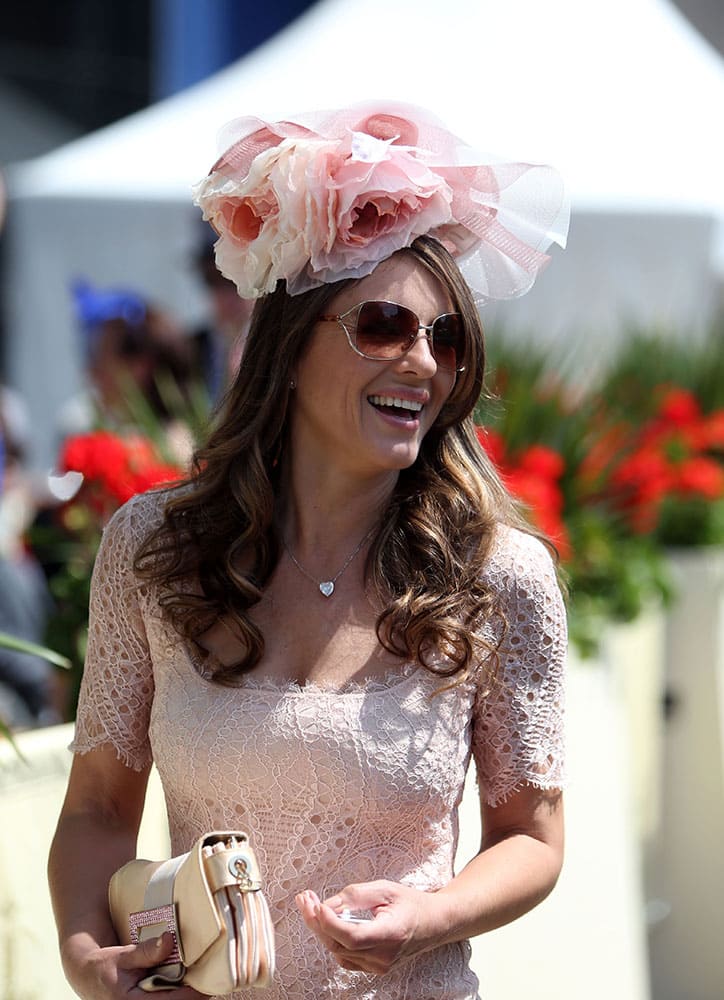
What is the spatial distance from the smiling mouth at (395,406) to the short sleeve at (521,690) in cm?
25

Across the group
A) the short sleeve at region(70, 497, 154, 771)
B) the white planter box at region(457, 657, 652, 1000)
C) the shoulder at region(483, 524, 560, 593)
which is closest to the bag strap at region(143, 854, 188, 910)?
the short sleeve at region(70, 497, 154, 771)

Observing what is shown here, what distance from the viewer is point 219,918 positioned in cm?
180

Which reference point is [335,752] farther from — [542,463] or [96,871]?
[542,463]

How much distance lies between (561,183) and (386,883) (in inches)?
44.4

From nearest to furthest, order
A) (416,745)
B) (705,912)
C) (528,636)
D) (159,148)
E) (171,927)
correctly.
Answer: (171,927) → (416,745) → (528,636) → (705,912) → (159,148)

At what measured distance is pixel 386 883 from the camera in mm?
1922

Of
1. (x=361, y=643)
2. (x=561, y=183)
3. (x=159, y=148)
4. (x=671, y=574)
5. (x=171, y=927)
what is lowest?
(x=171, y=927)

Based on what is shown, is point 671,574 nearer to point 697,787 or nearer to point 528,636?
point 697,787

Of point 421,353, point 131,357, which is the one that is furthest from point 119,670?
point 131,357

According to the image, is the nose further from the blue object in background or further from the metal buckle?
the blue object in background

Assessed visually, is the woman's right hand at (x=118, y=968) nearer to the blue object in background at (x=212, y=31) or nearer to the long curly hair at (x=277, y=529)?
the long curly hair at (x=277, y=529)

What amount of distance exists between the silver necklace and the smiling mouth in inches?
8.5

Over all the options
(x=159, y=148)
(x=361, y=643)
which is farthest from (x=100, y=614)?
(x=159, y=148)

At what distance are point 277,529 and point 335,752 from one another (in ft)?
1.42
